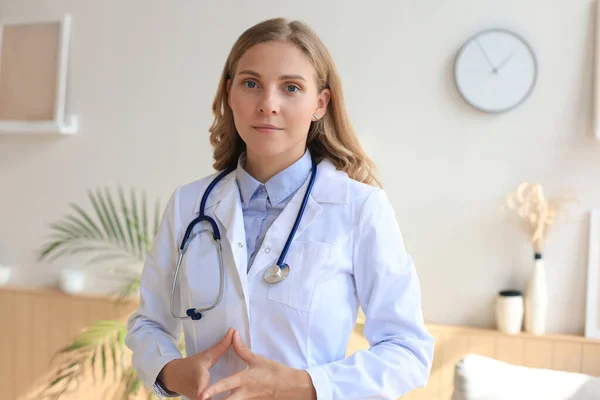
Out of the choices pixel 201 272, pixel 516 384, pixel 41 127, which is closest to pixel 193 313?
pixel 201 272

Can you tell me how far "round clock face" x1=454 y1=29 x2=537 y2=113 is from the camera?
8.27 ft

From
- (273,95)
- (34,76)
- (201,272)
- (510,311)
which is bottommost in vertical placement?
(510,311)

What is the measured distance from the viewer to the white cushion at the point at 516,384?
79.6 inches

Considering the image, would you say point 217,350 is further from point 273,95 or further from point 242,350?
point 273,95

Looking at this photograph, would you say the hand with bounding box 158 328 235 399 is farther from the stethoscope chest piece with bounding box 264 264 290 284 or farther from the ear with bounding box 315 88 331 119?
the ear with bounding box 315 88 331 119

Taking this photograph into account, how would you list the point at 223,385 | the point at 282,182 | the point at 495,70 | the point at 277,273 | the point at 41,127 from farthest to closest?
the point at 41,127 < the point at 495,70 < the point at 282,182 < the point at 277,273 < the point at 223,385

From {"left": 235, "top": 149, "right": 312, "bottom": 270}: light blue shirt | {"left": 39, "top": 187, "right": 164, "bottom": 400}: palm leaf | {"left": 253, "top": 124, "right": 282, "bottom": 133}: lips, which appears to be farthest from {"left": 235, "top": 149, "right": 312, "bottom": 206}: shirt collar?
{"left": 39, "top": 187, "right": 164, "bottom": 400}: palm leaf

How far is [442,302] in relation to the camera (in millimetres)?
2650

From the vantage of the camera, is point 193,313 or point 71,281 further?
point 71,281

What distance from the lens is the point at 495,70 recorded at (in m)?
2.56

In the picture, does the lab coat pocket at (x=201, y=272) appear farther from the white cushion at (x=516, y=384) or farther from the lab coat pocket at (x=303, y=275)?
the white cushion at (x=516, y=384)

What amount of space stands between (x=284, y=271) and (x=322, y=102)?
1.16 ft

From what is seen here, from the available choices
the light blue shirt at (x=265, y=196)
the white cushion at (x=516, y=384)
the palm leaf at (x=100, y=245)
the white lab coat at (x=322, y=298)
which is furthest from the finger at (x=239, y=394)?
the palm leaf at (x=100, y=245)

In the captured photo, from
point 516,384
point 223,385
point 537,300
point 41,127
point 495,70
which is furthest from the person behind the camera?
point 41,127
